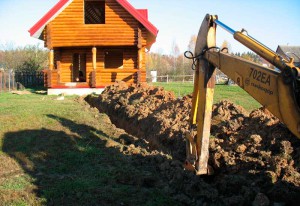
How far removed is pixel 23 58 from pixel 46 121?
97.3 feet

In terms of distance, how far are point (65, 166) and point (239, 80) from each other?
399cm

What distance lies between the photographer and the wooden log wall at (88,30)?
21.0 metres

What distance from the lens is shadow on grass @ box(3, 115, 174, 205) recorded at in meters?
5.28

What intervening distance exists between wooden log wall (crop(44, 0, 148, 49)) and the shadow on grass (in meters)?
12.0

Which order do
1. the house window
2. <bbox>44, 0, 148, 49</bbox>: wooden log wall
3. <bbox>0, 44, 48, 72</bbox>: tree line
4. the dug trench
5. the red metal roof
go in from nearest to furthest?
the dug trench
the red metal roof
<bbox>44, 0, 148, 49</bbox>: wooden log wall
the house window
<bbox>0, 44, 48, 72</bbox>: tree line

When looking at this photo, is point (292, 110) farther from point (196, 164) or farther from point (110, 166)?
point (110, 166)

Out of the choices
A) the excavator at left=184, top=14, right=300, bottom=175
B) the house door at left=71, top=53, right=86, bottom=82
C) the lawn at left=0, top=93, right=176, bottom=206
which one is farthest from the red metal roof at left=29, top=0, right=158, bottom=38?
the excavator at left=184, top=14, right=300, bottom=175

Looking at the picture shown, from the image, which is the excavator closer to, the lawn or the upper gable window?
the lawn

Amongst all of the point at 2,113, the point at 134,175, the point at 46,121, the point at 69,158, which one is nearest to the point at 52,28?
the point at 2,113

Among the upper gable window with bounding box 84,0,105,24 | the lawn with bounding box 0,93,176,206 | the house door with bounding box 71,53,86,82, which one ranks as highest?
the upper gable window with bounding box 84,0,105,24

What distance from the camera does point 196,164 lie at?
211 inches

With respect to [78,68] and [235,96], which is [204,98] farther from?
[78,68]

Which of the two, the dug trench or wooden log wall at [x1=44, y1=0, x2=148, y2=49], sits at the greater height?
wooden log wall at [x1=44, y1=0, x2=148, y2=49]

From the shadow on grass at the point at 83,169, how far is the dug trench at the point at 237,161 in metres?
0.35
